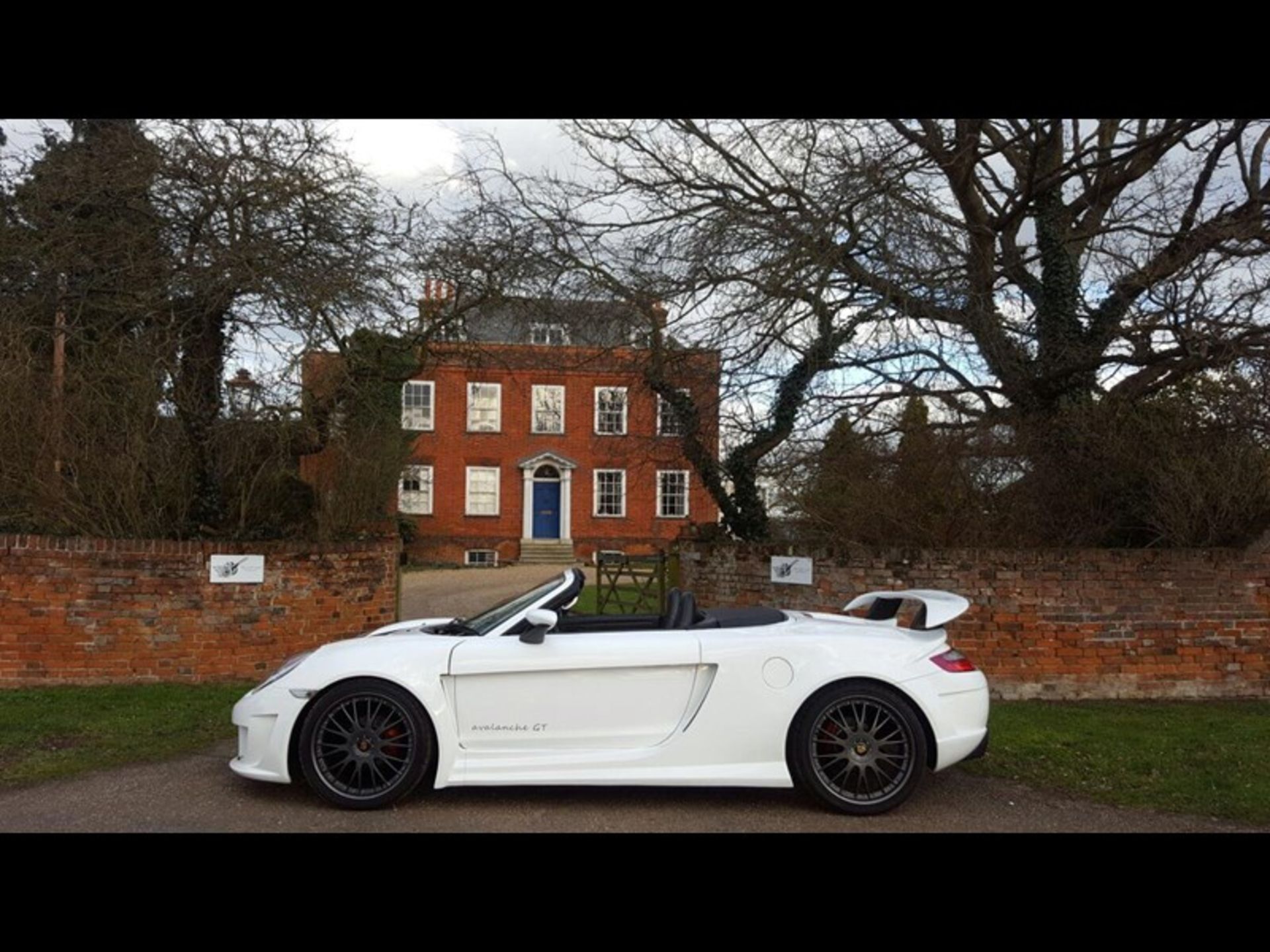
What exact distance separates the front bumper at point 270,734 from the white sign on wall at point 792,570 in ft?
17.6

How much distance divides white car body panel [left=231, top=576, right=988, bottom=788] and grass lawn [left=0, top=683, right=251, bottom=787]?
163cm

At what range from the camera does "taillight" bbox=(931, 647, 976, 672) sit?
5.16 m

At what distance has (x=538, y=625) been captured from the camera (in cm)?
505

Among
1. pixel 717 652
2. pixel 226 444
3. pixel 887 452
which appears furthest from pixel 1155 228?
pixel 226 444

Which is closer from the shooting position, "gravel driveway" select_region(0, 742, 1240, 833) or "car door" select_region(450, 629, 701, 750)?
"gravel driveway" select_region(0, 742, 1240, 833)

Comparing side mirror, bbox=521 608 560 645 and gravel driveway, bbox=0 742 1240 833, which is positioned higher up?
side mirror, bbox=521 608 560 645

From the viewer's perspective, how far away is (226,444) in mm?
9438

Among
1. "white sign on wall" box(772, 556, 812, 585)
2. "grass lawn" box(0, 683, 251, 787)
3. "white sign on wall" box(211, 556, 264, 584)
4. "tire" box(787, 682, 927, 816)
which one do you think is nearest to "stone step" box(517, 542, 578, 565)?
"white sign on wall" box(772, 556, 812, 585)

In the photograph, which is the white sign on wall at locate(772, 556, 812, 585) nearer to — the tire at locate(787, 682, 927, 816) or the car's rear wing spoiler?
the car's rear wing spoiler

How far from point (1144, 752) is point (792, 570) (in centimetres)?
361

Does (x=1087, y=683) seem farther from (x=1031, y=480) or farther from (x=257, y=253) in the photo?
(x=257, y=253)

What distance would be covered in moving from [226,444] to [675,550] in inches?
195

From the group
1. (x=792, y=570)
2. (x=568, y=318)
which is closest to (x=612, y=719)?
(x=792, y=570)

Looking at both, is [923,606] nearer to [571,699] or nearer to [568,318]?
[571,699]
